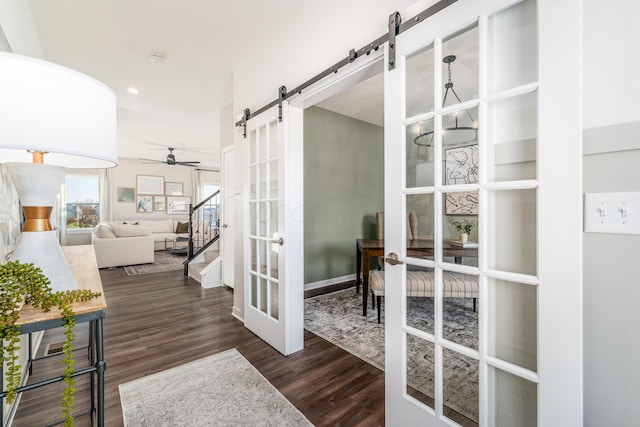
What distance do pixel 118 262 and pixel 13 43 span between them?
→ 4.77 m

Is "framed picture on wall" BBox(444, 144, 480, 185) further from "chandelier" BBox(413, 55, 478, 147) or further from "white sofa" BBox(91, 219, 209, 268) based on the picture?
"white sofa" BBox(91, 219, 209, 268)

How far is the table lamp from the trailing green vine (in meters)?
0.10

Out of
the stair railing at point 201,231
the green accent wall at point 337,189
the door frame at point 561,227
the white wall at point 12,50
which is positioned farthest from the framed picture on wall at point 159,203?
the door frame at point 561,227

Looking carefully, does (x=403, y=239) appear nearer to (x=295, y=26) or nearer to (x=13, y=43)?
(x=295, y=26)

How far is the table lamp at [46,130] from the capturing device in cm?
83

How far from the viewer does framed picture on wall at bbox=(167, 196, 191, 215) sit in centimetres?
883

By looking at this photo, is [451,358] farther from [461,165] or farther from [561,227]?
[461,165]

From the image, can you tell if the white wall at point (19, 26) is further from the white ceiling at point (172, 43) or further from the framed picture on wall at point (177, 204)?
the framed picture on wall at point (177, 204)

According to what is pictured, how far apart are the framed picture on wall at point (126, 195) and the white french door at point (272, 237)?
24.1 ft

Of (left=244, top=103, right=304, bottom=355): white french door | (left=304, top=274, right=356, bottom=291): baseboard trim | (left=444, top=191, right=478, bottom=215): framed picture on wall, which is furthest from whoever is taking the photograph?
(left=304, top=274, right=356, bottom=291): baseboard trim

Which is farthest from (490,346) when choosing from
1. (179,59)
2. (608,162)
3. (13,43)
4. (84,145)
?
(179,59)

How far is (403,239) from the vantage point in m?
1.37

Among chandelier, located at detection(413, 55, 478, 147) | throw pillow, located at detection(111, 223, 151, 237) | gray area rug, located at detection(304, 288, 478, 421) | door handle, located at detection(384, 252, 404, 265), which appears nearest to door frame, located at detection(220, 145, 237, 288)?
throw pillow, located at detection(111, 223, 151, 237)

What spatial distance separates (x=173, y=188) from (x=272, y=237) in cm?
791
